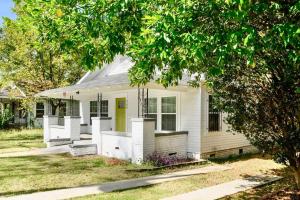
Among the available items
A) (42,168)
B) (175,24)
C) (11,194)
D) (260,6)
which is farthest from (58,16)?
(42,168)

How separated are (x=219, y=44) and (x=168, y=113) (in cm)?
1204

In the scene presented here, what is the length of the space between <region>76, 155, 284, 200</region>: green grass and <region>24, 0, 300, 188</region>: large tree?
10.1 ft

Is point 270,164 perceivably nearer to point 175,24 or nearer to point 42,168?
point 42,168

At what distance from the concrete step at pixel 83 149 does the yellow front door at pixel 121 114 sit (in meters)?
3.65

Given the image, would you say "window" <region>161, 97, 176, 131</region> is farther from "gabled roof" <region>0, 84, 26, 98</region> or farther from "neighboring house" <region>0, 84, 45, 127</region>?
"neighboring house" <region>0, 84, 45, 127</region>

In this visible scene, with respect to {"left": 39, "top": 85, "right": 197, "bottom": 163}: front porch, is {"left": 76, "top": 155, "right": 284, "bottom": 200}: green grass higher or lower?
lower

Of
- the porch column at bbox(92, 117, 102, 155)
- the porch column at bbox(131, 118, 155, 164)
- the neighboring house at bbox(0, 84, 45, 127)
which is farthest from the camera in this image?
the neighboring house at bbox(0, 84, 45, 127)

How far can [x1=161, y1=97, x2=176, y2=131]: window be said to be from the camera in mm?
16328

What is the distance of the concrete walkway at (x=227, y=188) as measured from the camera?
29.7 feet

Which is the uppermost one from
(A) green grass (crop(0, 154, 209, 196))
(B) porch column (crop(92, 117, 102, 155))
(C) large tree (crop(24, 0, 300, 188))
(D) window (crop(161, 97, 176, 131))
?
(C) large tree (crop(24, 0, 300, 188))

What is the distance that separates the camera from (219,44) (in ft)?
15.2

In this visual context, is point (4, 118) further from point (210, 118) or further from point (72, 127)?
point (210, 118)

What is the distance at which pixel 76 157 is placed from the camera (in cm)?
1575

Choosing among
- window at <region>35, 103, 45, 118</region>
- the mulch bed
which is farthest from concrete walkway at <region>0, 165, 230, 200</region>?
window at <region>35, 103, 45, 118</region>
